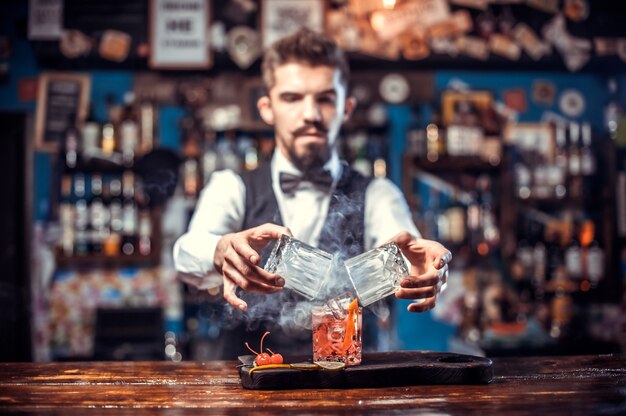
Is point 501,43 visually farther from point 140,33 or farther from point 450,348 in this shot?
point 140,33

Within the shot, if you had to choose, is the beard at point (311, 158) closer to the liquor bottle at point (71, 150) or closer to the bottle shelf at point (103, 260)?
the bottle shelf at point (103, 260)

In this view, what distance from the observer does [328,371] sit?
→ 1770 mm

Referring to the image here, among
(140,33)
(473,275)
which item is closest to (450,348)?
(473,275)

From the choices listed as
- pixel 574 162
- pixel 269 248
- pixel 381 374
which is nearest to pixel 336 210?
pixel 269 248

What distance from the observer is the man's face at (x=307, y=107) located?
8.37 ft

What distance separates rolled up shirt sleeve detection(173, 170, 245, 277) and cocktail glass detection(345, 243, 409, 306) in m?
0.58

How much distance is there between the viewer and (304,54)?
102 inches

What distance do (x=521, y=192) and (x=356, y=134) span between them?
4.08 feet

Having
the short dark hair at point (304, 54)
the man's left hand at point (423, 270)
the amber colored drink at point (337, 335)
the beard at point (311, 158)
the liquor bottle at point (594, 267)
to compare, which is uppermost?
the short dark hair at point (304, 54)

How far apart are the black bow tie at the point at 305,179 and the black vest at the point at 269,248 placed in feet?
0.16

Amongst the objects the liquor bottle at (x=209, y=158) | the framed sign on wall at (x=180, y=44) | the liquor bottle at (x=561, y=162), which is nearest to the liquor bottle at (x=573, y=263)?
the liquor bottle at (x=561, y=162)

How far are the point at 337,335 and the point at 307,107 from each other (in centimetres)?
98

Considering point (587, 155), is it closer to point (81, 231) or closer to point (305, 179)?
point (305, 179)

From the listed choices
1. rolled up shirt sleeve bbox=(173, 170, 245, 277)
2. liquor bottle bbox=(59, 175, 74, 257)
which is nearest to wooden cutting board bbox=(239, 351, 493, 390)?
rolled up shirt sleeve bbox=(173, 170, 245, 277)
